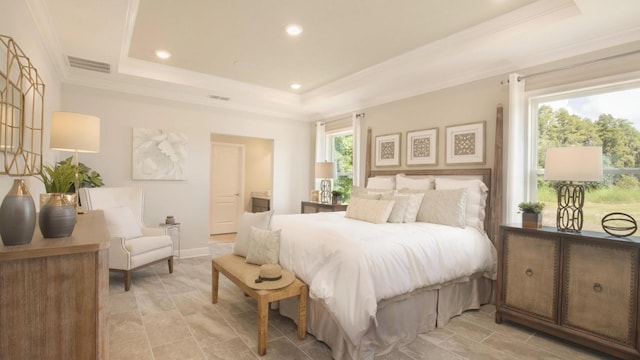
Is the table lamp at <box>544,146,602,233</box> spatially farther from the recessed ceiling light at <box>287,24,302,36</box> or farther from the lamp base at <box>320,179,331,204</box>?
the lamp base at <box>320,179,331,204</box>

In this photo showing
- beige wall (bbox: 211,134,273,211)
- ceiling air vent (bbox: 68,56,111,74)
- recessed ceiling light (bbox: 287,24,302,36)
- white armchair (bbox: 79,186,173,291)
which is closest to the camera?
recessed ceiling light (bbox: 287,24,302,36)

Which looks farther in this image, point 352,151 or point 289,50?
point 352,151

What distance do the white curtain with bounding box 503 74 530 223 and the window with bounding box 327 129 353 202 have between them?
2696mm

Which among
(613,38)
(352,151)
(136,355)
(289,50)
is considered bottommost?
→ (136,355)

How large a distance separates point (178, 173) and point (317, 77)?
8.43 feet

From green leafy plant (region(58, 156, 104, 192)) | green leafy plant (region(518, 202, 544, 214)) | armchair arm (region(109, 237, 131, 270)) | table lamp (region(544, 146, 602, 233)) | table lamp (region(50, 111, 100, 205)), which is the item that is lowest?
armchair arm (region(109, 237, 131, 270))

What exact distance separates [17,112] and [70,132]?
57 centimetres

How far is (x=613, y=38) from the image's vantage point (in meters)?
2.68

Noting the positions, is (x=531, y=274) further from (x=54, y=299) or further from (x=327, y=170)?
(x=327, y=170)

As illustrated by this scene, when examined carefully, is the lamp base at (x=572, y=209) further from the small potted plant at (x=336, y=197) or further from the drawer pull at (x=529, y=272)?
the small potted plant at (x=336, y=197)

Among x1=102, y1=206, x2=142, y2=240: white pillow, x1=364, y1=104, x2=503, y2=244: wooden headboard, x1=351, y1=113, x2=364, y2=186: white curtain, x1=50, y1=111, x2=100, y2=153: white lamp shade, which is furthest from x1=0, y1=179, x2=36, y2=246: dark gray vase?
x1=351, y1=113, x2=364, y2=186: white curtain

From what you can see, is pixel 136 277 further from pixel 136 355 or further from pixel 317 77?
pixel 317 77

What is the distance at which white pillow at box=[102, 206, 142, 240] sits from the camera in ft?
11.8

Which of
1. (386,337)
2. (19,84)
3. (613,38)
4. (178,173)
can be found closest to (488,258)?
(386,337)
